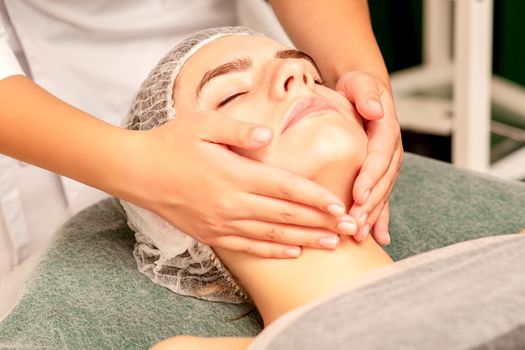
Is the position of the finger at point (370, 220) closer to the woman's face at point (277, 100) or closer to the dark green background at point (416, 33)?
the woman's face at point (277, 100)

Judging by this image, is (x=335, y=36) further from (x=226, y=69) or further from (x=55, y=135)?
(x=55, y=135)

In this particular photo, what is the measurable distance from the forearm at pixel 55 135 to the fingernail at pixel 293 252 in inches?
11.1

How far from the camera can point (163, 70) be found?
1395 millimetres

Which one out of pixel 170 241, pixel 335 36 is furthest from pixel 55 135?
pixel 335 36

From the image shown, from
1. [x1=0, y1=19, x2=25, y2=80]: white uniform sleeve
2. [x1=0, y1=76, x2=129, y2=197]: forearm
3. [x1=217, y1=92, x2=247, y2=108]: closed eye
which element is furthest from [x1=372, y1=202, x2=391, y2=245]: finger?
[x1=0, y1=19, x2=25, y2=80]: white uniform sleeve

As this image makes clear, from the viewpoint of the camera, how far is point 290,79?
4.05ft

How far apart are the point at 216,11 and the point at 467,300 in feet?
3.26

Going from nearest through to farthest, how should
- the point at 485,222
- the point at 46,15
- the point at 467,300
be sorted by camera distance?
the point at 467,300 → the point at 485,222 → the point at 46,15

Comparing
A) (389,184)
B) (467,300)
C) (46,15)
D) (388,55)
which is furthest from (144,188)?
(388,55)

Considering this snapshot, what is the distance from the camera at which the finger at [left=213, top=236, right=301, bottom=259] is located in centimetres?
120

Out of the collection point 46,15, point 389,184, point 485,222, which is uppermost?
point 46,15

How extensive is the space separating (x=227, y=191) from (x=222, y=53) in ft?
0.99

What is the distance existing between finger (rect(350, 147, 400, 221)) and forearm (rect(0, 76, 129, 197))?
370 millimetres

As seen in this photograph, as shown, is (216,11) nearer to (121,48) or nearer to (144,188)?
(121,48)
